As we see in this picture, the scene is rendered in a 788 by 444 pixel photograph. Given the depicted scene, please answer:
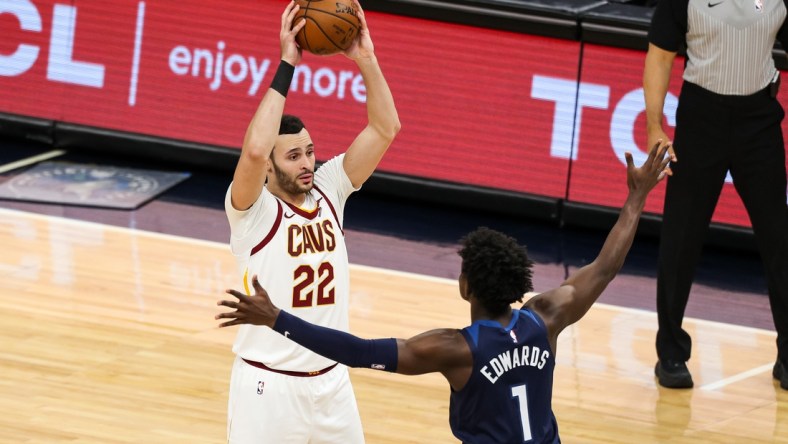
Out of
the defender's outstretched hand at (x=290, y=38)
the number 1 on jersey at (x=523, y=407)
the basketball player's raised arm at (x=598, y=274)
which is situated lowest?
the number 1 on jersey at (x=523, y=407)

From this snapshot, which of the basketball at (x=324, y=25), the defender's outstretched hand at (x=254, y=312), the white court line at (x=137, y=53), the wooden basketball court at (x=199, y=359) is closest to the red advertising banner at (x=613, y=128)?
the wooden basketball court at (x=199, y=359)

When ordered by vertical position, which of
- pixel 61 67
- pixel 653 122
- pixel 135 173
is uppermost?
pixel 653 122

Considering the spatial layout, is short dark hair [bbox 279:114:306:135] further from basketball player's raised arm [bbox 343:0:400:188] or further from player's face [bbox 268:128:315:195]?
basketball player's raised arm [bbox 343:0:400:188]

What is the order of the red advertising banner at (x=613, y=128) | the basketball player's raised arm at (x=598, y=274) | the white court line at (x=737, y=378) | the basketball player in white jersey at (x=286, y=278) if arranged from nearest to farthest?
the basketball player's raised arm at (x=598, y=274)
the basketball player in white jersey at (x=286, y=278)
the white court line at (x=737, y=378)
the red advertising banner at (x=613, y=128)

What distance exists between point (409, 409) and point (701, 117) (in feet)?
7.32

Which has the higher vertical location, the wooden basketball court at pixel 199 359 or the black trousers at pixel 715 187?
the black trousers at pixel 715 187

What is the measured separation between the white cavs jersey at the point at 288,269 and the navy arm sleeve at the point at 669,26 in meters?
2.94

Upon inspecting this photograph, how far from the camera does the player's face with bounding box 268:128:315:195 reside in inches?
211

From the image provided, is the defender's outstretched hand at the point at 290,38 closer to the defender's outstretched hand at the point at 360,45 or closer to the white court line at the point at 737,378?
Answer: the defender's outstretched hand at the point at 360,45

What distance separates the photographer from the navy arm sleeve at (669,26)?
7.52m

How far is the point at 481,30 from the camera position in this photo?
34.8 feet

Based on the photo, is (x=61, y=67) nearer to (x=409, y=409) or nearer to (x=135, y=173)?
(x=135, y=173)

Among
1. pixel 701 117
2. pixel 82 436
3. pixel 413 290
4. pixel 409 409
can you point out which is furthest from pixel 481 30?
pixel 82 436

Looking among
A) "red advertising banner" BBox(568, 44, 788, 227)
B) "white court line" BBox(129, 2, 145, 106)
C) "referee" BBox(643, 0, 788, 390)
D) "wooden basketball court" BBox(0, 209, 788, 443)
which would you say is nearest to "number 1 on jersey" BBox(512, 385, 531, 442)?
"wooden basketball court" BBox(0, 209, 788, 443)
